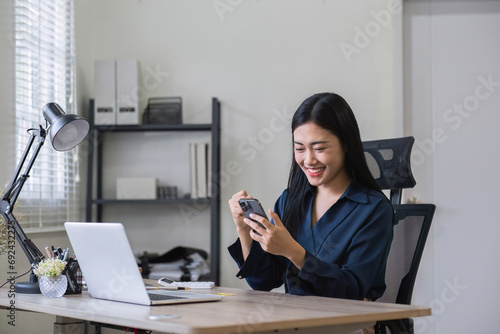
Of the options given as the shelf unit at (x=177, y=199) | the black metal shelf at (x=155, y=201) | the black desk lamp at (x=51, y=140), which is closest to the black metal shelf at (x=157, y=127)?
the shelf unit at (x=177, y=199)

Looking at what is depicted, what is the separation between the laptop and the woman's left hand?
8.2 inches

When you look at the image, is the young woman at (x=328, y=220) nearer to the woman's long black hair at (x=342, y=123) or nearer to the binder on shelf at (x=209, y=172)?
the woman's long black hair at (x=342, y=123)

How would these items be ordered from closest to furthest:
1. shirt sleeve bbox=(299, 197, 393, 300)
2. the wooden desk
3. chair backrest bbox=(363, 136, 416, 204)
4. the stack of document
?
the wooden desk < shirt sleeve bbox=(299, 197, 393, 300) < chair backrest bbox=(363, 136, 416, 204) < the stack of document

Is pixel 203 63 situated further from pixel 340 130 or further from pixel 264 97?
pixel 340 130

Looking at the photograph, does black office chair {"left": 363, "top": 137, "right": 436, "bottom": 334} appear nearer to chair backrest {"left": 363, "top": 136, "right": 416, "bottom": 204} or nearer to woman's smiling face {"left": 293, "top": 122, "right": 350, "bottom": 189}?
chair backrest {"left": 363, "top": 136, "right": 416, "bottom": 204}

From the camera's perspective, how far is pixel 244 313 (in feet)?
4.64

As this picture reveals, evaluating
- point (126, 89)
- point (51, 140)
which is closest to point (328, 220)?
point (51, 140)

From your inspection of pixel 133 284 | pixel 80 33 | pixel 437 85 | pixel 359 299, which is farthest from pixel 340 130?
pixel 80 33

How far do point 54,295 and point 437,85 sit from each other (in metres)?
2.56

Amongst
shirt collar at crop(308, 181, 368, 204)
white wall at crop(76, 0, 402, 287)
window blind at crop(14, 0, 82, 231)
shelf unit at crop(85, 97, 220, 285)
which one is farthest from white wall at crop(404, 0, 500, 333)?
window blind at crop(14, 0, 82, 231)

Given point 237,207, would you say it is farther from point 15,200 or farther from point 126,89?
point 126,89

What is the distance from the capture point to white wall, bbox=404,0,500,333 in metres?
3.49

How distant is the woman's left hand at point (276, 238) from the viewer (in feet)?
5.17

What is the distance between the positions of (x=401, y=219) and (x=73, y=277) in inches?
42.3
